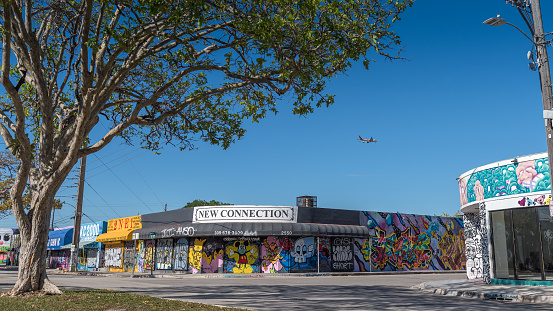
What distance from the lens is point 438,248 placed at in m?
38.6

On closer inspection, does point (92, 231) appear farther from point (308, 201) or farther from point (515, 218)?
point (515, 218)

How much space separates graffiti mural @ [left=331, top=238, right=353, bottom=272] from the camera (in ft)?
107

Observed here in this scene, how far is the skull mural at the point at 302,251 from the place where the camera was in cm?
3159

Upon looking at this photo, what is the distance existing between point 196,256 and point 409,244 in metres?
16.2

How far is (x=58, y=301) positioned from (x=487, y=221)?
15.8 m

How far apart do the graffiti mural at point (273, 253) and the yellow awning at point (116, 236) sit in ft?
40.1

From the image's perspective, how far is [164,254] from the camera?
34.9m

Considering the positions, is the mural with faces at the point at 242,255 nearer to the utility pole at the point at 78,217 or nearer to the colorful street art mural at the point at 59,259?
the utility pole at the point at 78,217

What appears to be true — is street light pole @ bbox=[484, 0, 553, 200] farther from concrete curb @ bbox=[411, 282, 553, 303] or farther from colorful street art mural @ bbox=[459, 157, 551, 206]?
colorful street art mural @ bbox=[459, 157, 551, 206]

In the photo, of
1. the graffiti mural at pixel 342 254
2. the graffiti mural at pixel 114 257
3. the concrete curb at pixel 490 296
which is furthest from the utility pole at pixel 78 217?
the concrete curb at pixel 490 296

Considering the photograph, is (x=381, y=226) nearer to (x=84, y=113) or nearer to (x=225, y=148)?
(x=225, y=148)

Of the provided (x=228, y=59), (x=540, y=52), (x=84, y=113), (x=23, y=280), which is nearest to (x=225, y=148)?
(x=228, y=59)

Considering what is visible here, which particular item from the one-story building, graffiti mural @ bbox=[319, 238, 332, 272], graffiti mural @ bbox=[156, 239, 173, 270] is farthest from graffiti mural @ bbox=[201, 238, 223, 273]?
graffiti mural @ bbox=[319, 238, 332, 272]

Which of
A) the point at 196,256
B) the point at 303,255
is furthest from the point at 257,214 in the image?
the point at 196,256
